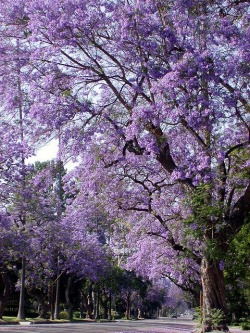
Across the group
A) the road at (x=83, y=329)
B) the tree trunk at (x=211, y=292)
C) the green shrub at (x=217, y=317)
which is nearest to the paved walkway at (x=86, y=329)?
the road at (x=83, y=329)

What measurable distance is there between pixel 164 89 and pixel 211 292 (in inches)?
238

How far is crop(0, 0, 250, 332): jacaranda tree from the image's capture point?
13711 millimetres

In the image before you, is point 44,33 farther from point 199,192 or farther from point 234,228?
point 234,228

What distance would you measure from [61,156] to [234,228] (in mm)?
5605

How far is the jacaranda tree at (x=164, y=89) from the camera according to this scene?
13.7 meters

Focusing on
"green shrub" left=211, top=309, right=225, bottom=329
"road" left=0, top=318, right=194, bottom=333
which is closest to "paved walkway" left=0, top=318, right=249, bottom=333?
"road" left=0, top=318, right=194, bottom=333

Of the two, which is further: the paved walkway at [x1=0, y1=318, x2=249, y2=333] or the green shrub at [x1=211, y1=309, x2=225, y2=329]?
the paved walkway at [x1=0, y1=318, x2=249, y2=333]

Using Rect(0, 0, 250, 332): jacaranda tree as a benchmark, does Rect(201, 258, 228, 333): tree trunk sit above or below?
below

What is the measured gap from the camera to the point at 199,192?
14.3 meters

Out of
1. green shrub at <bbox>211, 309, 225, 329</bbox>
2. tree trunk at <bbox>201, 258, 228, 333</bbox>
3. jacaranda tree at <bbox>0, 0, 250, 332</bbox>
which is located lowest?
green shrub at <bbox>211, 309, 225, 329</bbox>

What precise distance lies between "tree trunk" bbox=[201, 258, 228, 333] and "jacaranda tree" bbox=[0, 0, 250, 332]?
30mm

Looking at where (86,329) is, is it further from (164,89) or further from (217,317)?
(164,89)

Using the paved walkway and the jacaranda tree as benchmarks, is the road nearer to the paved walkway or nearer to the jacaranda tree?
the paved walkway

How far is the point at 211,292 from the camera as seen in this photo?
1516 cm
